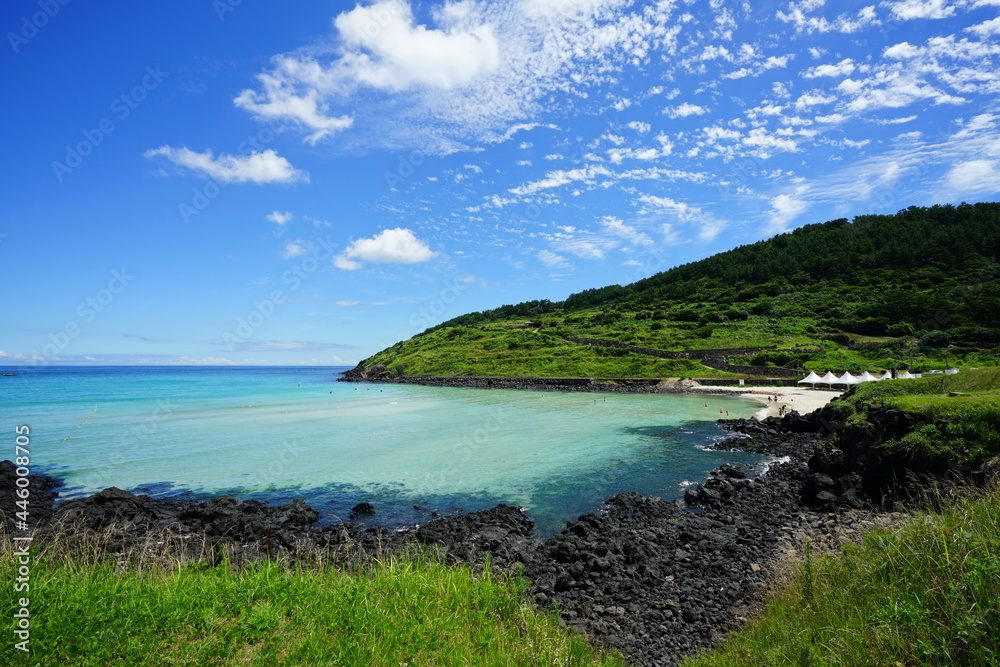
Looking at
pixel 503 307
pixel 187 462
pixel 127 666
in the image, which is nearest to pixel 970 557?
pixel 127 666

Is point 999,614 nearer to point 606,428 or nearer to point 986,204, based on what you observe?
point 606,428

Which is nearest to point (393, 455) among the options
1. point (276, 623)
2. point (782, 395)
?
point (276, 623)

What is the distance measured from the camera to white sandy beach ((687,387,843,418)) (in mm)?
36603

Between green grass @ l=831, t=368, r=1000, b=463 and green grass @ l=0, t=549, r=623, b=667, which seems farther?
green grass @ l=831, t=368, r=1000, b=463

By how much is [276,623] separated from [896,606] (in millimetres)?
6769

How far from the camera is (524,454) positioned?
74.3 ft

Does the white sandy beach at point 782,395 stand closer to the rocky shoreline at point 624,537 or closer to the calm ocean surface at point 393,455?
the calm ocean surface at point 393,455

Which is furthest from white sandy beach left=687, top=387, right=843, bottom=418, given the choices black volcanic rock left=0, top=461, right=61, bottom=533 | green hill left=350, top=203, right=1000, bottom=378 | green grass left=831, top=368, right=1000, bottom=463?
black volcanic rock left=0, top=461, right=61, bottom=533

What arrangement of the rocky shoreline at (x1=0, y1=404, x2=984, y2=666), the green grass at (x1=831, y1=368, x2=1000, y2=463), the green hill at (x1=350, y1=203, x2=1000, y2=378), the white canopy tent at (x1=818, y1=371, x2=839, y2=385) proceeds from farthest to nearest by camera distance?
1. the green hill at (x1=350, y1=203, x2=1000, y2=378)
2. the white canopy tent at (x1=818, y1=371, x2=839, y2=385)
3. the green grass at (x1=831, y1=368, x2=1000, y2=463)
4. the rocky shoreline at (x1=0, y1=404, x2=984, y2=666)

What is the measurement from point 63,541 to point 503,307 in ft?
559

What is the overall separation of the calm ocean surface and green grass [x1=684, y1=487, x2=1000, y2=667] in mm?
7395

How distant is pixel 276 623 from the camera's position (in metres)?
5.39

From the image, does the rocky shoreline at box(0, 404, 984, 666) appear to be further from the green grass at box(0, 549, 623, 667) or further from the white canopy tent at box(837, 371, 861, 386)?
the white canopy tent at box(837, 371, 861, 386)

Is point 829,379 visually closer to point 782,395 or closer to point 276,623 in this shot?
point 782,395
